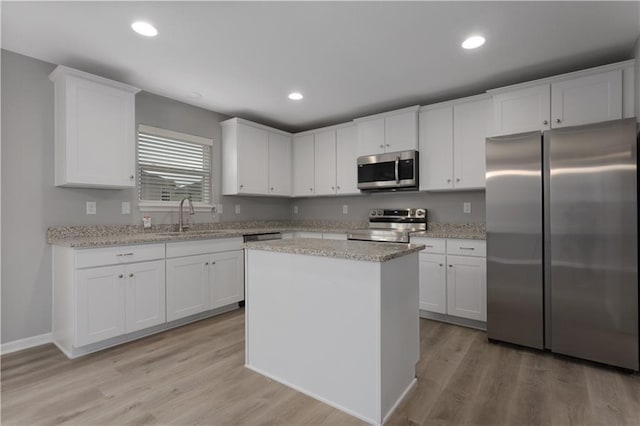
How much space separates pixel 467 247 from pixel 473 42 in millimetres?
1789

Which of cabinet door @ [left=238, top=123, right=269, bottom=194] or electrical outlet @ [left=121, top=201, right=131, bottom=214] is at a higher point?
cabinet door @ [left=238, top=123, right=269, bottom=194]

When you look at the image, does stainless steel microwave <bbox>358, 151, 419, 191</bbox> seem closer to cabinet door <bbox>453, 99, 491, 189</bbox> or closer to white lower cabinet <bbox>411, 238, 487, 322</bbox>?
cabinet door <bbox>453, 99, 491, 189</bbox>

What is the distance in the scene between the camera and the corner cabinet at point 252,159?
13.4ft

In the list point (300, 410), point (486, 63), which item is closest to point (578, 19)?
point (486, 63)

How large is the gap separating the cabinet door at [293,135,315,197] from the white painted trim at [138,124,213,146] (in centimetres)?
129

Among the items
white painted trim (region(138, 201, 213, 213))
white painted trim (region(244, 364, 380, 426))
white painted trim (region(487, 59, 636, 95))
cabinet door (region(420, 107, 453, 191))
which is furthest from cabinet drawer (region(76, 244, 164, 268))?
white painted trim (region(487, 59, 636, 95))

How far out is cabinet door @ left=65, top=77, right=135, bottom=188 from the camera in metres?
2.66

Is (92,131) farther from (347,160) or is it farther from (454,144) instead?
(454,144)

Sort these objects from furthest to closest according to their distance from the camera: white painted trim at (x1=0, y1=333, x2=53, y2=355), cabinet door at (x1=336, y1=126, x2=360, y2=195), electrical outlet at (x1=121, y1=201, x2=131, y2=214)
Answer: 1. cabinet door at (x1=336, y1=126, x2=360, y2=195)
2. electrical outlet at (x1=121, y1=201, x2=131, y2=214)
3. white painted trim at (x1=0, y1=333, x2=53, y2=355)

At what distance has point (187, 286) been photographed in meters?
3.15

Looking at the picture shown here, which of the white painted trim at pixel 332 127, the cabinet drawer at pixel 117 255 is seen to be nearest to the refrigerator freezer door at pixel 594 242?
the white painted trim at pixel 332 127

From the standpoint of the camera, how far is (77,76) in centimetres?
267

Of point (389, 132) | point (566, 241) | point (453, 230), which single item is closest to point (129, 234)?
point (389, 132)

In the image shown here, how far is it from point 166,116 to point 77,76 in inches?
38.6
